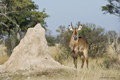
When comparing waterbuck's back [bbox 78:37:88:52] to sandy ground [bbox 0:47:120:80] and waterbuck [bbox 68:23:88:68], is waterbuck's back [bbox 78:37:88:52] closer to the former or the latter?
waterbuck [bbox 68:23:88:68]

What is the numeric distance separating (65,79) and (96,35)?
11.0 metres

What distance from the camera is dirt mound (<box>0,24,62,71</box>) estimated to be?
10188 millimetres

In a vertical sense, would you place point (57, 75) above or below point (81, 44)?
below

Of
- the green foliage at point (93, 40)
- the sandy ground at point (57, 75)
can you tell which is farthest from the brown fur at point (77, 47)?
the green foliage at point (93, 40)

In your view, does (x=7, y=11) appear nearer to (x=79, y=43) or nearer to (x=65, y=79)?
(x=79, y=43)

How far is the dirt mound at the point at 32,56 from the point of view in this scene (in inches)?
401

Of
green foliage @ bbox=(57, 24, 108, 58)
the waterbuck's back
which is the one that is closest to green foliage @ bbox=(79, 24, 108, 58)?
green foliage @ bbox=(57, 24, 108, 58)

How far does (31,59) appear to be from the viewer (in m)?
10.4

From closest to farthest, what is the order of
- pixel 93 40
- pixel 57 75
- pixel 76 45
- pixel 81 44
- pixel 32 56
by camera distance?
pixel 57 75 < pixel 32 56 < pixel 76 45 < pixel 81 44 < pixel 93 40

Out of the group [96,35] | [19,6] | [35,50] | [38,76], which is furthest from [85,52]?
[19,6]

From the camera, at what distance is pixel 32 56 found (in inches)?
411

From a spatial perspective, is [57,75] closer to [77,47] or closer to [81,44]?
[77,47]

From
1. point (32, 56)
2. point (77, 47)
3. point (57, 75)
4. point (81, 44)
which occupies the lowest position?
point (57, 75)

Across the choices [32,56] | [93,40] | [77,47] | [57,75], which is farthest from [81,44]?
[93,40]
